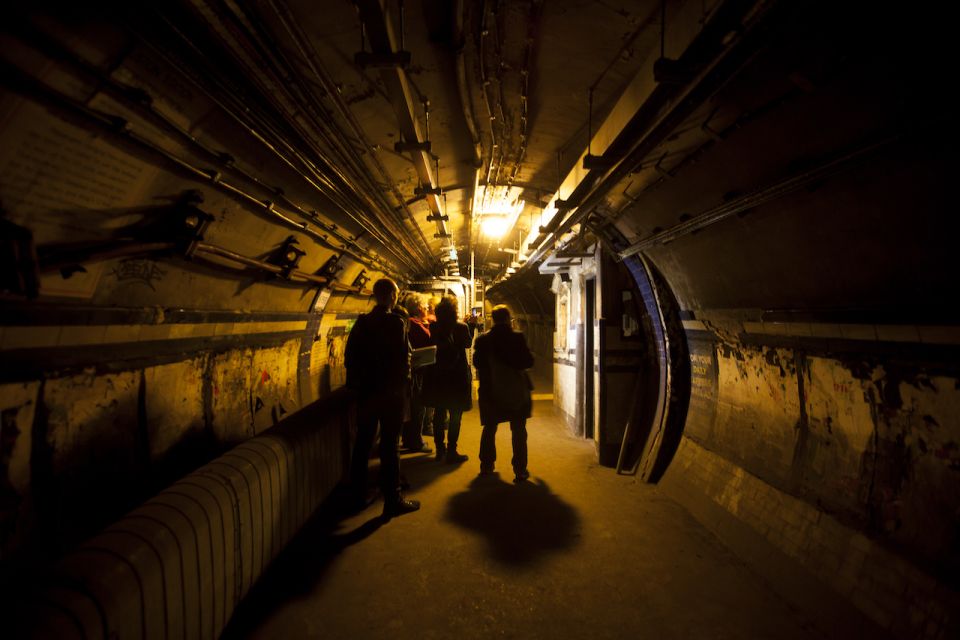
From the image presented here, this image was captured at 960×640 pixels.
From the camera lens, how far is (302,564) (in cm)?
315

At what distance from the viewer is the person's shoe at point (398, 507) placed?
3.91 meters

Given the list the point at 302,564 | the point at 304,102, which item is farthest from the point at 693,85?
the point at 302,564

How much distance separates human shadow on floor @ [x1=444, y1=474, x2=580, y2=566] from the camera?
343 centimetres

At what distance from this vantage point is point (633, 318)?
227 inches

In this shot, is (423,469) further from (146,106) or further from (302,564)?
(146,106)

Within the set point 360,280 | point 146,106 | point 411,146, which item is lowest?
point 360,280

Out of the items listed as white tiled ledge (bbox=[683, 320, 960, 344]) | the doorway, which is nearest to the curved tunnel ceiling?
white tiled ledge (bbox=[683, 320, 960, 344])

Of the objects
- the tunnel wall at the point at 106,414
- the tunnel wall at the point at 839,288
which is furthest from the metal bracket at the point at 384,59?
the tunnel wall at the point at 106,414

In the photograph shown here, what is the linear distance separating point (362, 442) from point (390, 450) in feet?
0.94

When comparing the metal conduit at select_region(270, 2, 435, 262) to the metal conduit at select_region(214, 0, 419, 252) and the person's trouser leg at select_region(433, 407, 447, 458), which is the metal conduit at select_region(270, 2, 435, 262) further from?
the person's trouser leg at select_region(433, 407, 447, 458)

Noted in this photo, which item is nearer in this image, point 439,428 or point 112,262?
point 112,262

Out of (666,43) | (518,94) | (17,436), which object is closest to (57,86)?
(17,436)

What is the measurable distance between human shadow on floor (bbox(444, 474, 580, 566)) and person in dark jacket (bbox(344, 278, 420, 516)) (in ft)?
2.17

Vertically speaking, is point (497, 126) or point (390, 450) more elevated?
point (497, 126)
